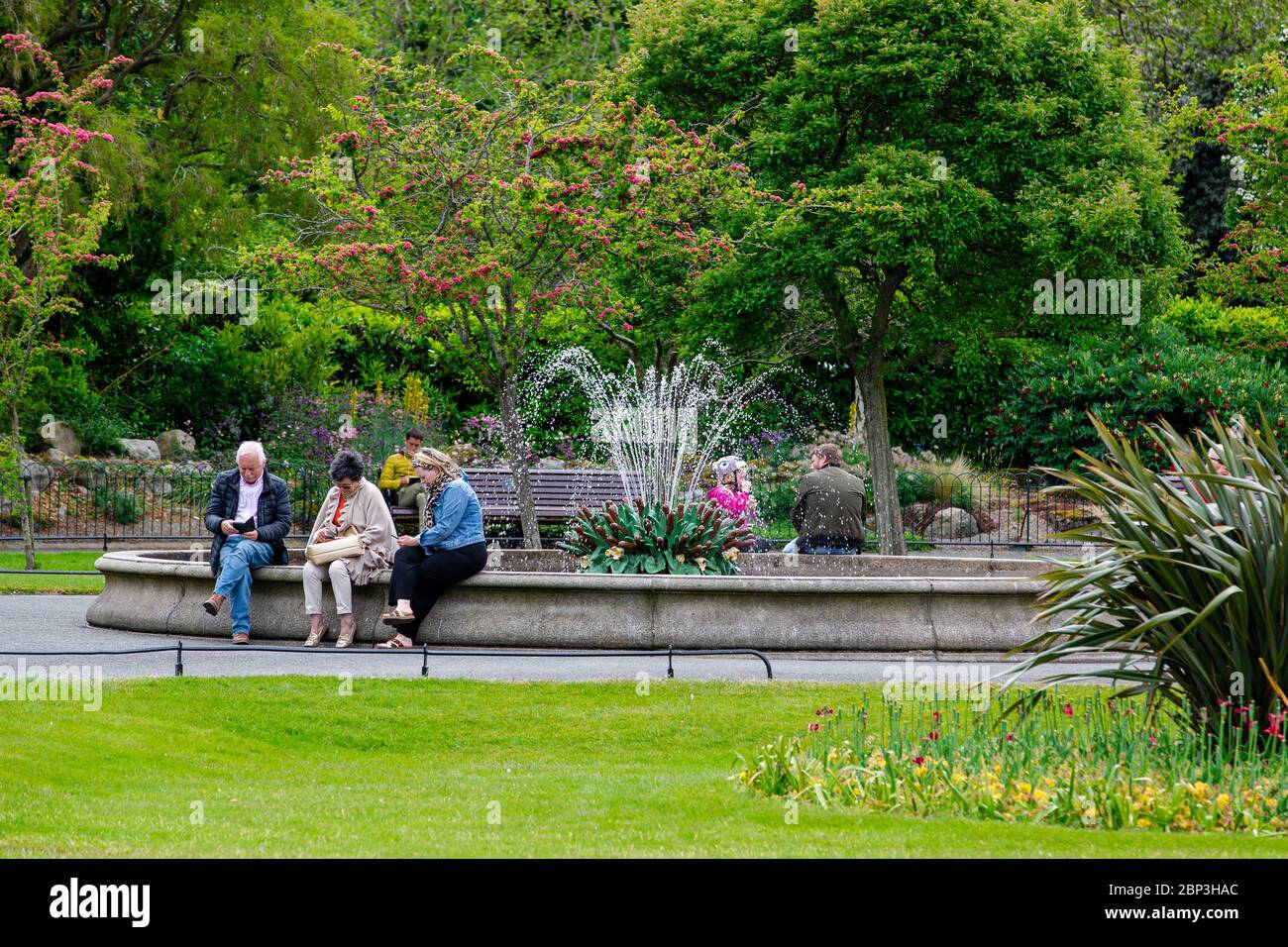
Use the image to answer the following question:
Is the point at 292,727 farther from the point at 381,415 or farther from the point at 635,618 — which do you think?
the point at 381,415

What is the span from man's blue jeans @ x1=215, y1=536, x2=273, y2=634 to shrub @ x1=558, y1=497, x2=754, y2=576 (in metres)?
2.64

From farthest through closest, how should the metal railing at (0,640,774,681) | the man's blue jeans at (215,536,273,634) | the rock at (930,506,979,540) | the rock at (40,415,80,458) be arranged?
1. the rock at (40,415,80,458)
2. the rock at (930,506,979,540)
3. the man's blue jeans at (215,536,273,634)
4. the metal railing at (0,640,774,681)

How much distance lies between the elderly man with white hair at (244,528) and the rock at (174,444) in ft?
55.0

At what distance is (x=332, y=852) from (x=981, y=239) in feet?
52.8

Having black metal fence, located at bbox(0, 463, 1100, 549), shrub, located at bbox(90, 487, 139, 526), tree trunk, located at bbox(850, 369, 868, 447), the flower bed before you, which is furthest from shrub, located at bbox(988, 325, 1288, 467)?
the flower bed

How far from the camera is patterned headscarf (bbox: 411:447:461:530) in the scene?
12.1 meters

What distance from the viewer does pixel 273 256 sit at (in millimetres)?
18438

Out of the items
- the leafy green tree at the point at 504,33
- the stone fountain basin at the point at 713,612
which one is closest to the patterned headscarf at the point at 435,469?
the stone fountain basin at the point at 713,612

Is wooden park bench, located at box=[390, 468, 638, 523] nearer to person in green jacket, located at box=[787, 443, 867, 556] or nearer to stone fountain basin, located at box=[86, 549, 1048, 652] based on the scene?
person in green jacket, located at box=[787, 443, 867, 556]


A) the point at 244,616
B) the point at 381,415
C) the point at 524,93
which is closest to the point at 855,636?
A: the point at 244,616

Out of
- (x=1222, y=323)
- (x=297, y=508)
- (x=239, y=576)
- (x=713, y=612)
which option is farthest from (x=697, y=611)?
(x=1222, y=323)

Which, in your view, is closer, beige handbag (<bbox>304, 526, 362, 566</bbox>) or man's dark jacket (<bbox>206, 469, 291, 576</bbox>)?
beige handbag (<bbox>304, 526, 362, 566</bbox>)

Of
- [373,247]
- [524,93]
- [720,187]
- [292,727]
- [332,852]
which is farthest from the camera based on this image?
[720,187]

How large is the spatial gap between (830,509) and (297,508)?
519 inches
